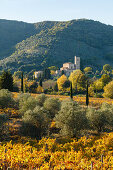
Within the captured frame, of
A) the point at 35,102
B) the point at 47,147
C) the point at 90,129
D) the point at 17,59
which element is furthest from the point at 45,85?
the point at 17,59

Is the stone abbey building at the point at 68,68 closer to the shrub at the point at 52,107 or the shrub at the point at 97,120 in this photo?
the shrub at the point at 52,107

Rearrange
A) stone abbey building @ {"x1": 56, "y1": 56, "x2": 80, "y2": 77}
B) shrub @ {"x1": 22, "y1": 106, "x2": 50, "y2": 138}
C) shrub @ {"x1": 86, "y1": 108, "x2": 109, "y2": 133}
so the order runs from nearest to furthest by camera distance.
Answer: shrub @ {"x1": 22, "y1": 106, "x2": 50, "y2": 138} → shrub @ {"x1": 86, "y1": 108, "x2": 109, "y2": 133} → stone abbey building @ {"x1": 56, "y1": 56, "x2": 80, "y2": 77}

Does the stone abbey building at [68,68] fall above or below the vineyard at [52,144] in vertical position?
above

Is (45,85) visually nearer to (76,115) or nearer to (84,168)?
(76,115)

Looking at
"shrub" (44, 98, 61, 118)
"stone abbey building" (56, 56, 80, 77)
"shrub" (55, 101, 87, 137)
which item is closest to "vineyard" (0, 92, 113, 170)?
"shrub" (44, 98, 61, 118)

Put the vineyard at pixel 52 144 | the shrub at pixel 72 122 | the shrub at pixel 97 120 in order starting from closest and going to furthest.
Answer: the vineyard at pixel 52 144 < the shrub at pixel 72 122 < the shrub at pixel 97 120

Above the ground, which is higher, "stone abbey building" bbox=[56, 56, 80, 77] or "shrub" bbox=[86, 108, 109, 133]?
"stone abbey building" bbox=[56, 56, 80, 77]

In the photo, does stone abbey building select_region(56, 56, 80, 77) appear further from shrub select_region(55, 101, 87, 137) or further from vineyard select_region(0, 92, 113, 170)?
shrub select_region(55, 101, 87, 137)

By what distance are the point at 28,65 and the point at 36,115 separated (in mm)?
128009

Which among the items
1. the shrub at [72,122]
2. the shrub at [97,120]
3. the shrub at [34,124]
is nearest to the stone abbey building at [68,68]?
the shrub at [97,120]

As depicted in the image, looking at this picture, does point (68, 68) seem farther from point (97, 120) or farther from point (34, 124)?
point (34, 124)

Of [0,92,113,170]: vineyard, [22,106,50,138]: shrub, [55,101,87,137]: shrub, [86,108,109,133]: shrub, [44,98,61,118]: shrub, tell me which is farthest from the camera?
[44,98,61,118]: shrub

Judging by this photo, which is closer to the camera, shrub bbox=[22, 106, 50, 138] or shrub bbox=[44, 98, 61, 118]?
shrub bbox=[22, 106, 50, 138]

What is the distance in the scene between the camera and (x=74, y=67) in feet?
398
